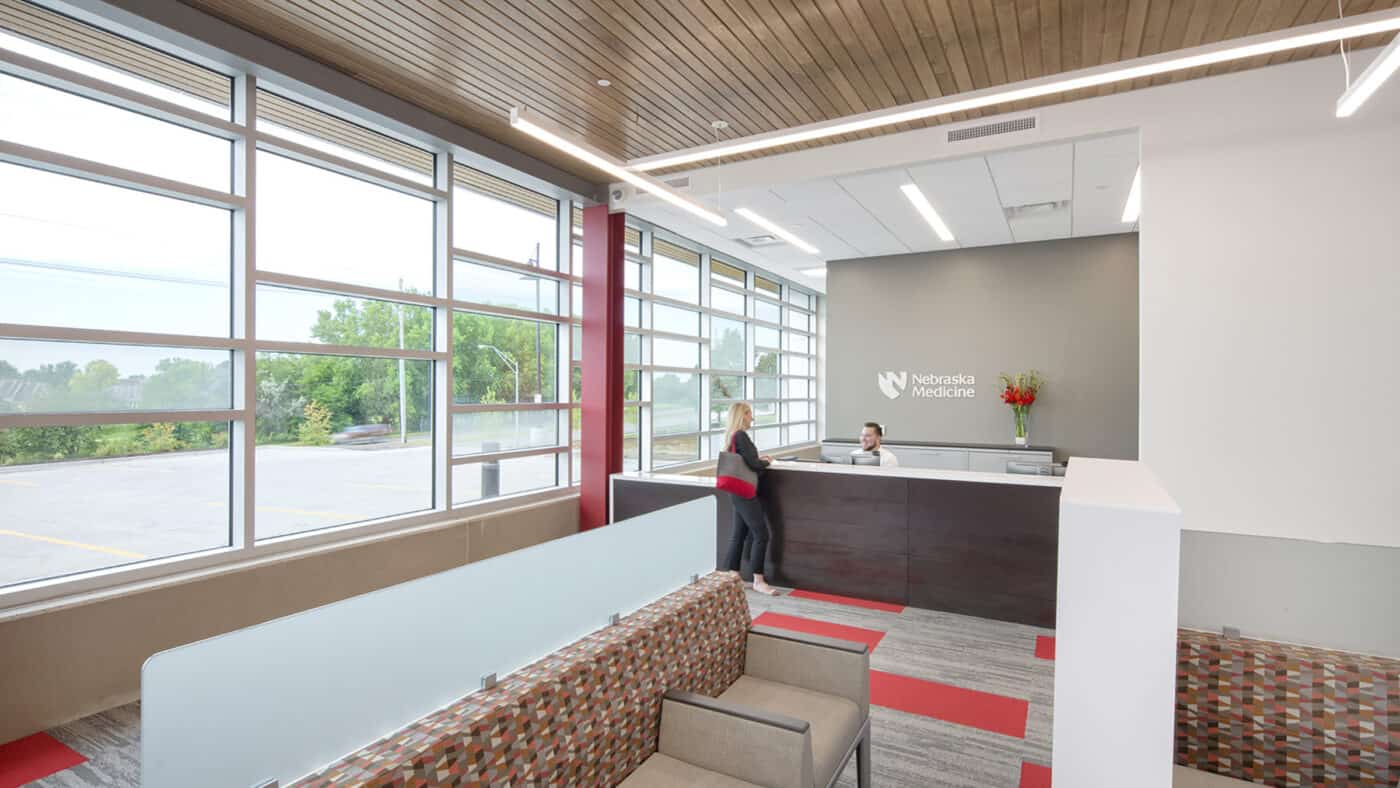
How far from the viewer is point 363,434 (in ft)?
16.9

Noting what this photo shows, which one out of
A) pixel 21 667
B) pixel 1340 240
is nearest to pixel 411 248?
pixel 21 667

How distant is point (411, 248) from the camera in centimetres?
553

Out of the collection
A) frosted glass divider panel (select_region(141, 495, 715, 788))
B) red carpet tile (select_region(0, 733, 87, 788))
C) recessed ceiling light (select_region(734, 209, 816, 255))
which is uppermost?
recessed ceiling light (select_region(734, 209, 816, 255))

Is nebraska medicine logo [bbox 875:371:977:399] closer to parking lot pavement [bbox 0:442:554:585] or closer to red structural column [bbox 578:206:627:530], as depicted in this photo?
red structural column [bbox 578:206:627:530]

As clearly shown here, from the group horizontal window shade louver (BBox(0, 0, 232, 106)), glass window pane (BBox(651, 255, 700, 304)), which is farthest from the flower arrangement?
horizontal window shade louver (BBox(0, 0, 232, 106))

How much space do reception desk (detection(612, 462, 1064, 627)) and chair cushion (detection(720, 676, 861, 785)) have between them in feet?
9.00

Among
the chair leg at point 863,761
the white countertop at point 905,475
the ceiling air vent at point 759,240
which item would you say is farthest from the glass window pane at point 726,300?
the chair leg at point 863,761

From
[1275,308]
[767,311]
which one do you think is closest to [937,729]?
[1275,308]

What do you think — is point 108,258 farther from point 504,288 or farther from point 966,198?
point 966,198

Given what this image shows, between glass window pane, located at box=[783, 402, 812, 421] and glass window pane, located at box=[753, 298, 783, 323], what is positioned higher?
glass window pane, located at box=[753, 298, 783, 323]

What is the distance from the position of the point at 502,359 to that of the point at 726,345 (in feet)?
14.3

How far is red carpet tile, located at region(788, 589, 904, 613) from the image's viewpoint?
17.1ft

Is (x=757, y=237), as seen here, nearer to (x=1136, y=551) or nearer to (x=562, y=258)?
(x=562, y=258)

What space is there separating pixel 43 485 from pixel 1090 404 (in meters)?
10.1
